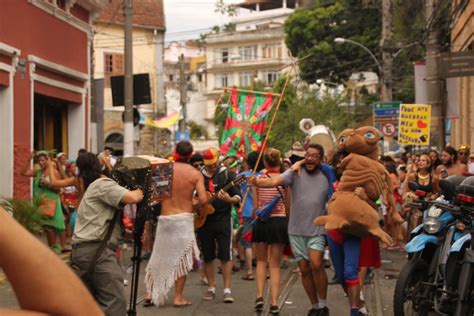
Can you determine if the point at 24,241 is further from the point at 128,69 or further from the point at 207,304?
the point at 128,69

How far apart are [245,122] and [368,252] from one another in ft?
23.0

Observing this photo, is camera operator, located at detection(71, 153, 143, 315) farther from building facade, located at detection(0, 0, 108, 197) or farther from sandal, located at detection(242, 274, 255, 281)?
building facade, located at detection(0, 0, 108, 197)

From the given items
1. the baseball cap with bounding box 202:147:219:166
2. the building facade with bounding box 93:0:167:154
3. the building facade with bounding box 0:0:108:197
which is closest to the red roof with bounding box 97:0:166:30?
the building facade with bounding box 93:0:167:154

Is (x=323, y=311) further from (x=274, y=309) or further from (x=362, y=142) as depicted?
(x=362, y=142)

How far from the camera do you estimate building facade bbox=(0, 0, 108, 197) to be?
651 inches

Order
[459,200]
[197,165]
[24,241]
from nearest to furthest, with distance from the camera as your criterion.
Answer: [24,241] → [459,200] → [197,165]

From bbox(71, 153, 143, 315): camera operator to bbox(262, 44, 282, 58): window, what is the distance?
77568mm

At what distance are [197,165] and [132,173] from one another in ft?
15.8

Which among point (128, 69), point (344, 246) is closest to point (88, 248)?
point (344, 246)

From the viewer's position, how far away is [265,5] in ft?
340

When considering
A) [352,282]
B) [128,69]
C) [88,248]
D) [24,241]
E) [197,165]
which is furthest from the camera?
[128,69]

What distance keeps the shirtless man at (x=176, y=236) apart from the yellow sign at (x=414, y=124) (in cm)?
1115

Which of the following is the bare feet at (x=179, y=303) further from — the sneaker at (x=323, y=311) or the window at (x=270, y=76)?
the window at (x=270, y=76)

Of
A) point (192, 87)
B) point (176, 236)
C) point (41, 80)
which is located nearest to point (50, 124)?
point (41, 80)
